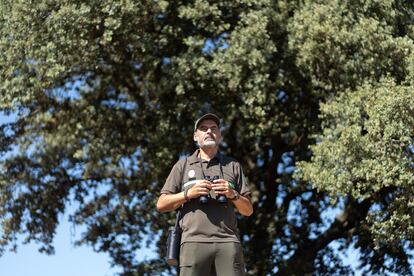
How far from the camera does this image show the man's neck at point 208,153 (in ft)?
16.1

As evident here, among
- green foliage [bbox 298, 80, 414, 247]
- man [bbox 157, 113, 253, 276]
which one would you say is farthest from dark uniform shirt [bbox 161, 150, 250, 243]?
green foliage [bbox 298, 80, 414, 247]

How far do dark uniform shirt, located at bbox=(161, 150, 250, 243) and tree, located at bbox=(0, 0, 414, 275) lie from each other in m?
6.99

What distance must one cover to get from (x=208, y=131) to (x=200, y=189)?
0.51 m

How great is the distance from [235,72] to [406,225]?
4334 millimetres

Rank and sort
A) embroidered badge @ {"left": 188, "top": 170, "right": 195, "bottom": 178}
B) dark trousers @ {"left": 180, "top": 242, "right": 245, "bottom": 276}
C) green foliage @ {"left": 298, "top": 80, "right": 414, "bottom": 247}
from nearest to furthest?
1. dark trousers @ {"left": 180, "top": 242, "right": 245, "bottom": 276}
2. embroidered badge @ {"left": 188, "top": 170, "right": 195, "bottom": 178}
3. green foliage @ {"left": 298, "top": 80, "right": 414, "bottom": 247}

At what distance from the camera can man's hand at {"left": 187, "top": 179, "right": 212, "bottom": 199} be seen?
4.58 meters

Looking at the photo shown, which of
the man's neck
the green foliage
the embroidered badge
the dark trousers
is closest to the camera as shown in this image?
the dark trousers

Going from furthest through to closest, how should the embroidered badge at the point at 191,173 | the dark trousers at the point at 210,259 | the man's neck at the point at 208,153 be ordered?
the man's neck at the point at 208,153 < the embroidered badge at the point at 191,173 < the dark trousers at the point at 210,259

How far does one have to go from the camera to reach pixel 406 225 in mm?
12195

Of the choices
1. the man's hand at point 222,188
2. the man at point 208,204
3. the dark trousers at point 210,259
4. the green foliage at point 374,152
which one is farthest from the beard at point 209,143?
the green foliage at point 374,152

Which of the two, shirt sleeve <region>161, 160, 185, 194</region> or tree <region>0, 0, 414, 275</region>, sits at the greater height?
tree <region>0, 0, 414, 275</region>

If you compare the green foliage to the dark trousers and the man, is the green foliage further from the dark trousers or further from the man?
the dark trousers

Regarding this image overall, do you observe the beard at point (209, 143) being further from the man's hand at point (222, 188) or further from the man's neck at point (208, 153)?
the man's hand at point (222, 188)

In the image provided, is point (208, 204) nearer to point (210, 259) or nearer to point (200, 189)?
point (200, 189)
